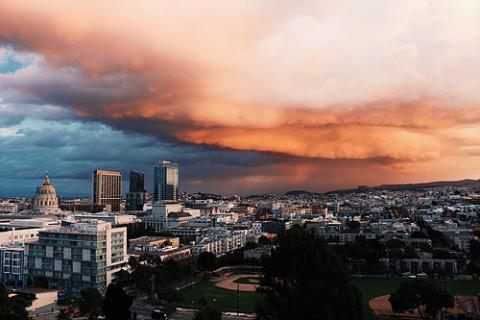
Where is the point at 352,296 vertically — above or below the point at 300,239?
below

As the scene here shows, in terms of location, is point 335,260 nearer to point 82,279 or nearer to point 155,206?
point 82,279

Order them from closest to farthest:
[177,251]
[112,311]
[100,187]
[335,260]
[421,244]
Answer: [335,260] < [112,311] < [177,251] < [421,244] < [100,187]

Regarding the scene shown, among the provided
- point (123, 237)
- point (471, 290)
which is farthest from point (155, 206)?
point (471, 290)

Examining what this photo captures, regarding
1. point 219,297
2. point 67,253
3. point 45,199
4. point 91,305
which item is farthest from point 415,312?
point 45,199

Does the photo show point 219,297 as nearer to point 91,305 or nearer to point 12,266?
point 91,305

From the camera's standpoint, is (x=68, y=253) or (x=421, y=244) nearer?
(x=68, y=253)

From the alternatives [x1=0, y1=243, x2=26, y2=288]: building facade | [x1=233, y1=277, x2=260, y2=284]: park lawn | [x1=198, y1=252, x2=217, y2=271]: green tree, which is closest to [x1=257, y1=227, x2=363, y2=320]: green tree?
[x1=233, y1=277, x2=260, y2=284]: park lawn
